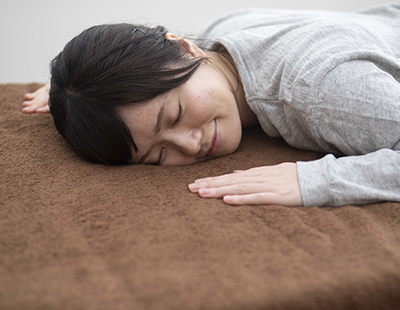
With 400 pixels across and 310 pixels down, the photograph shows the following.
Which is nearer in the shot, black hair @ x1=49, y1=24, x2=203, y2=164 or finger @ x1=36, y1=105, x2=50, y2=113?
black hair @ x1=49, y1=24, x2=203, y2=164

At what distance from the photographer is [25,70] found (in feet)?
6.50

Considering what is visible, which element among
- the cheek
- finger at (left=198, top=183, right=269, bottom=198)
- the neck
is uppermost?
the neck

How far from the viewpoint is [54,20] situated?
6.30ft

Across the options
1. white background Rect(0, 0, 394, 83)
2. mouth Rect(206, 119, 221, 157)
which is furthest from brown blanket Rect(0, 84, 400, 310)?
white background Rect(0, 0, 394, 83)

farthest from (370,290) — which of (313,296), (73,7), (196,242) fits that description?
(73,7)

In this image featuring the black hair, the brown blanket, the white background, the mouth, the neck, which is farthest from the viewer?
the white background

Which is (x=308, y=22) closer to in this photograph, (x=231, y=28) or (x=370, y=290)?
(x=231, y=28)

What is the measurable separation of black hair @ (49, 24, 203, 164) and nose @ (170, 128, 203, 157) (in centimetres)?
10

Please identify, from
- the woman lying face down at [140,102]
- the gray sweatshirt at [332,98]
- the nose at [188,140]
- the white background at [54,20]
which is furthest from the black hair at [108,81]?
the white background at [54,20]

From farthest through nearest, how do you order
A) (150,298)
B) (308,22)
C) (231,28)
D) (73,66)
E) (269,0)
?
(269,0) < (231,28) < (308,22) < (73,66) < (150,298)

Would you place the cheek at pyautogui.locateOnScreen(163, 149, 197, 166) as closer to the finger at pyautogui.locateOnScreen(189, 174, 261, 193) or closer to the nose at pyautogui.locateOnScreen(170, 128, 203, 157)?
the nose at pyautogui.locateOnScreen(170, 128, 203, 157)

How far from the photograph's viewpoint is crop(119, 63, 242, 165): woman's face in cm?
81

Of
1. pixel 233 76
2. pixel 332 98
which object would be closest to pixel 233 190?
pixel 332 98

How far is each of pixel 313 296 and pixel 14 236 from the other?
474 mm
